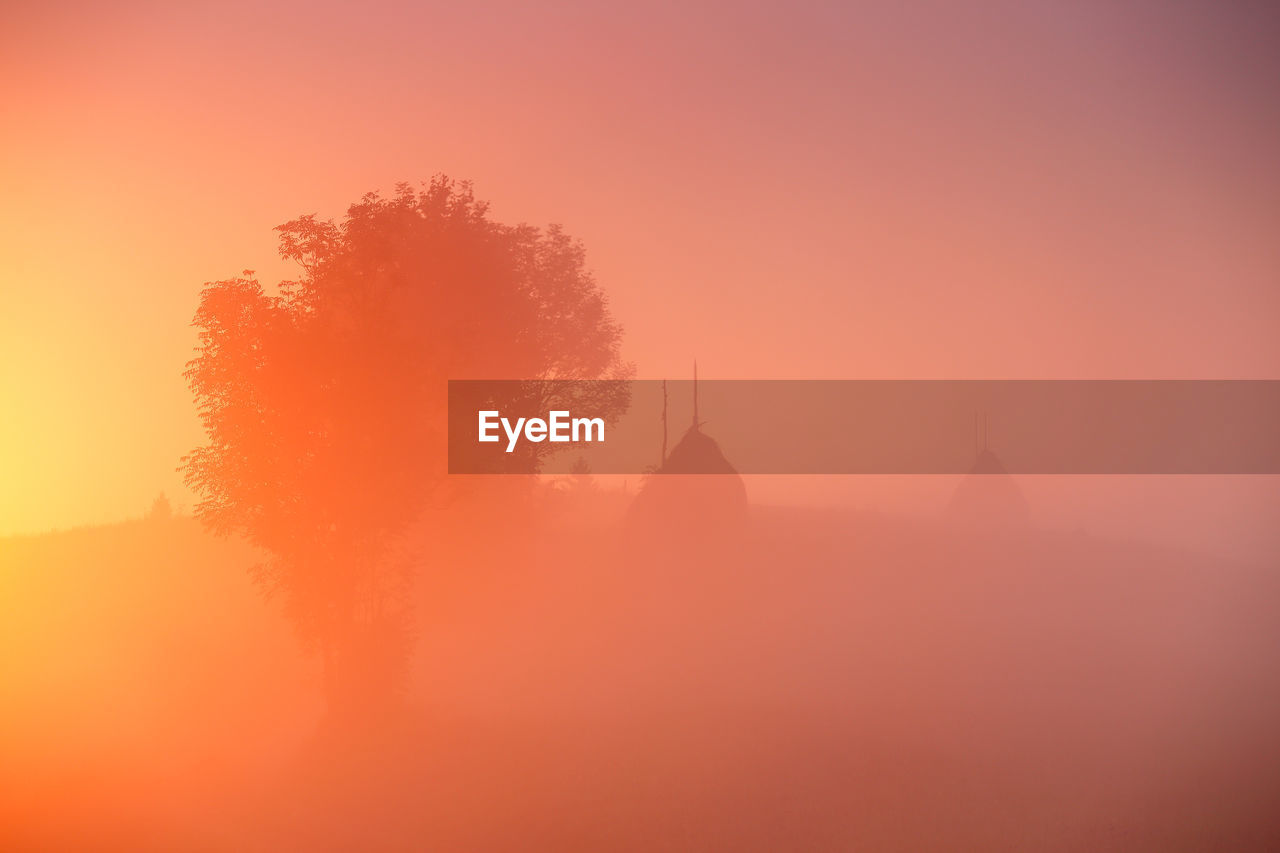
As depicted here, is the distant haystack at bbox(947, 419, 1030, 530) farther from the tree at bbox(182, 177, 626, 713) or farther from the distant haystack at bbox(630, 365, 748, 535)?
the tree at bbox(182, 177, 626, 713)

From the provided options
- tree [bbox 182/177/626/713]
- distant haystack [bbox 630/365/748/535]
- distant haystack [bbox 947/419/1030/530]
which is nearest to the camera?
tree [bbox 182/177/626/713]

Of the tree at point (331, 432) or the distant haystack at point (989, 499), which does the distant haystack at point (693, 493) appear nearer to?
the tree at point (331, 432)

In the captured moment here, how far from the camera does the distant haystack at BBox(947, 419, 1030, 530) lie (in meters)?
51.5

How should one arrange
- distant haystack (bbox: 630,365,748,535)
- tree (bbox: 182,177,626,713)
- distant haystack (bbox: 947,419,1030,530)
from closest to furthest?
tree (bbox: 182,177,626,713) < distant haystack (bbox: 630,365,748,535) < distant haystack (bbox: 947,419,1030,530)

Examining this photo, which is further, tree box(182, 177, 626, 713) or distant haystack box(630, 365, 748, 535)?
distant haystack box(630, 365, 748, 535)

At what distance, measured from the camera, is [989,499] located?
5228 centimetres

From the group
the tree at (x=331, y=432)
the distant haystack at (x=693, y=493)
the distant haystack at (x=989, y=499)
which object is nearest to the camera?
the tree at (x=331, y=432)

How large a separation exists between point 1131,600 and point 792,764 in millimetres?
26022

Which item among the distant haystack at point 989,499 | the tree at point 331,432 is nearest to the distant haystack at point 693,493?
the tree at point 331,432

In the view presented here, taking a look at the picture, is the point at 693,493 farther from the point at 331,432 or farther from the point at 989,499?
the point at 989,499

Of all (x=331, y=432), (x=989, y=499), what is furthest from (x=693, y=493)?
(x=989, y=499)

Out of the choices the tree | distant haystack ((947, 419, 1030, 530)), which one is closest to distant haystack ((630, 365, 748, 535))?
the tree

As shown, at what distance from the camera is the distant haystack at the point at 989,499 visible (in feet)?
169

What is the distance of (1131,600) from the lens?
4069cm
